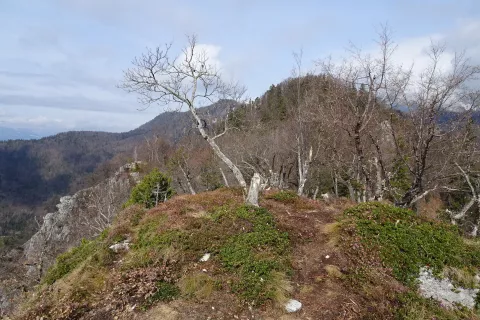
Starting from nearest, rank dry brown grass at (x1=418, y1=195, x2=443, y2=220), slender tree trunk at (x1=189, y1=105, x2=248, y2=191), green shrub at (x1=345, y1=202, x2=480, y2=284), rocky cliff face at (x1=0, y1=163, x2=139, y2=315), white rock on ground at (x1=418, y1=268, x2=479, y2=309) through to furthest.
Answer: white rock on ground at (x1=418, y1=268, x2=479, y2=309) < green shrub at (x1=345, y1=202, x2=480, y2=284) < slender tree trunk at (x1=189, y1=105, x2=248, y2=191) < rocky cliff face at (x1=0, y1=163, x2=139, y2=315) < dry brown grass at (x1=418, y1=195, x2=443, y2=220)

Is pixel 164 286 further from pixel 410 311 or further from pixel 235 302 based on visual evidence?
pixel 410 311

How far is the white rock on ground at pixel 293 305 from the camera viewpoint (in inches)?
245

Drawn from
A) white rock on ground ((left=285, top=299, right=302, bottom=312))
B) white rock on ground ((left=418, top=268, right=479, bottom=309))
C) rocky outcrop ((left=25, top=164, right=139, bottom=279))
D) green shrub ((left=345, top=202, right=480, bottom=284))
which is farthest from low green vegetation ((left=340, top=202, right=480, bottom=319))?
rocky outcrop ((left=25, top=164, right=139, bottom=279))

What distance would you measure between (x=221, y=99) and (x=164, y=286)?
11.5 metres

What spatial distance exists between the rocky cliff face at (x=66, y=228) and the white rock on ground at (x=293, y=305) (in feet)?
55.8

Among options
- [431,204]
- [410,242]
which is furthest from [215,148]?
[431,204]

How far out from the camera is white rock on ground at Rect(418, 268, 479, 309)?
6.76m

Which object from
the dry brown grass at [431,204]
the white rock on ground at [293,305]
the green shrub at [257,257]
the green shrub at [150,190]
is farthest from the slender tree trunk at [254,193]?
the dry brown grass at [431,204]

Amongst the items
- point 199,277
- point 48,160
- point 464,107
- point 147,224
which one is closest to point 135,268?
point 199,277

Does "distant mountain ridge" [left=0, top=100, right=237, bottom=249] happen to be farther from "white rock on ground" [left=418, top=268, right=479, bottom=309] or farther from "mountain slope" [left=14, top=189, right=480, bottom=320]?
"white rock on ground" [left=418, top=268, right=479, bottom=309]

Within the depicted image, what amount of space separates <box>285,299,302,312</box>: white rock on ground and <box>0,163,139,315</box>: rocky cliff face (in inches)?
670

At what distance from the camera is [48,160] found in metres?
193

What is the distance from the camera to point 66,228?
1780 inches

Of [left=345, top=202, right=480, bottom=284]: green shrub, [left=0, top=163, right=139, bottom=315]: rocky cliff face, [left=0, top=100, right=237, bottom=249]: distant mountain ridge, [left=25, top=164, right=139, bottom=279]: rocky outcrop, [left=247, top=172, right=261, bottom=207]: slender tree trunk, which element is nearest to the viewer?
[left=345, top=202, right=480, bottom=284]: green shrub
